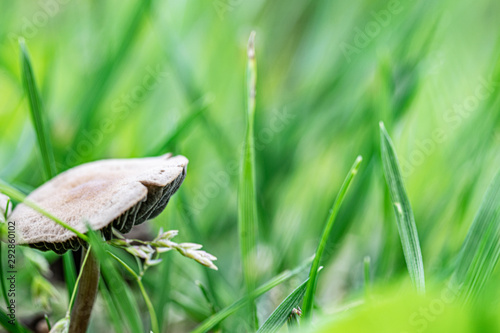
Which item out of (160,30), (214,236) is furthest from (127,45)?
(214,236)

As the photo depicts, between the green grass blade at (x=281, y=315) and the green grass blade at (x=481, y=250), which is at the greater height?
the green grass blade at (x=481, y=250)

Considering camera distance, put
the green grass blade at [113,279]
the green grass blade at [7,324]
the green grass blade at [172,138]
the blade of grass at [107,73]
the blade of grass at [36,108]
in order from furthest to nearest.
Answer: the blade of grass at [107,73], the green grass blade at [172,138], the blade of grass at [36,108], the green grass blade at [7,324], the green grass blade at [113,279]

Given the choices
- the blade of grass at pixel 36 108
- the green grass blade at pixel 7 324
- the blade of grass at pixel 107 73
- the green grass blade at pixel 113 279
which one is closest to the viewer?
the green grass blade at pixel 113 279

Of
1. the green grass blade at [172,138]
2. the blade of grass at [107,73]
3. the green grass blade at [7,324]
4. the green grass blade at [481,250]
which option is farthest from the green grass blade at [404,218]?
the blade of grass at [107,73]

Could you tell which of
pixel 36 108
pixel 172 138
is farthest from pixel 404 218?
pixel 36 108

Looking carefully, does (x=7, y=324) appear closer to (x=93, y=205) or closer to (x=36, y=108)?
(x=93, y=205)

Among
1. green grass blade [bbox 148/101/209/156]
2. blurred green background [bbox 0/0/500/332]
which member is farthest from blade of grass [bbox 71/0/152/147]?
green grass blade [bbox 148/101/209/156]

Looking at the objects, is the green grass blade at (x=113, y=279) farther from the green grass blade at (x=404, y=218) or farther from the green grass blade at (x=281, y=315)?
the green grass blade at (x=404, y=218)
